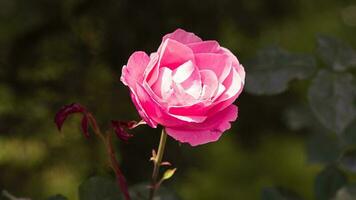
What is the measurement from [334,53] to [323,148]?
19 centimetres

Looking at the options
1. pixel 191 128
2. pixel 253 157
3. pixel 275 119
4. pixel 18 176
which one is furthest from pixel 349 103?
pixel 253 157

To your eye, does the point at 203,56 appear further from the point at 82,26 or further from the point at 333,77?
the point at 82,26

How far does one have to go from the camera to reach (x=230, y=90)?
93cm

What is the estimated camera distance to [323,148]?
1476mm

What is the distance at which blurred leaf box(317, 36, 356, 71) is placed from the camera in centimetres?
137

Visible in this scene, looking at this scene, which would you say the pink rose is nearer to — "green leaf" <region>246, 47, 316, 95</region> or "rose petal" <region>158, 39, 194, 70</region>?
"rose petal" <region>158, 39, 194, 70</region>

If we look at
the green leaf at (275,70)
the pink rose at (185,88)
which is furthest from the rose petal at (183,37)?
the green leaf at (275,70)

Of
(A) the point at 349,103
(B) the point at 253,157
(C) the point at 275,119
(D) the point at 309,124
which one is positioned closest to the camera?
(A) the point at 349,103

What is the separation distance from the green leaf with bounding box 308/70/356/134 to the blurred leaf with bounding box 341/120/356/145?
5 centimetres

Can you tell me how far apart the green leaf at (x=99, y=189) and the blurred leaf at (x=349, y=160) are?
17.4 inches

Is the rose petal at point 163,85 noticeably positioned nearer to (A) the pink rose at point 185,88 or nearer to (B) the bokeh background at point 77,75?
(A) the pink rose at point 185,88

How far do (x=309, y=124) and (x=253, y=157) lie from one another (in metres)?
1.27

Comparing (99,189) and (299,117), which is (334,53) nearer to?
(299,117)

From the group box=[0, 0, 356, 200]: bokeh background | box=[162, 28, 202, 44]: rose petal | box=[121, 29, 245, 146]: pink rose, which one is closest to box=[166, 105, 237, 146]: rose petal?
box=[121, 29, 245, 146]: pink rose
